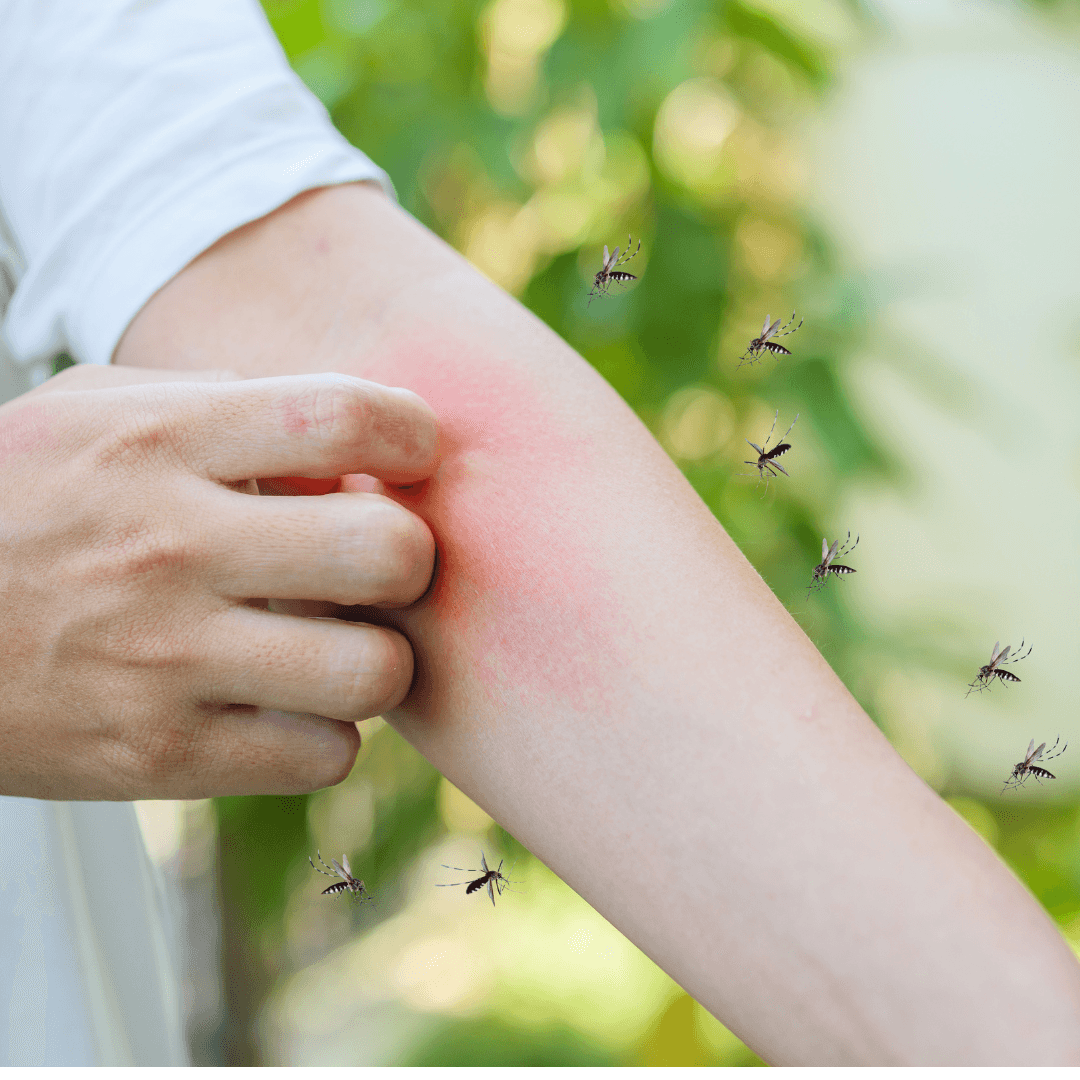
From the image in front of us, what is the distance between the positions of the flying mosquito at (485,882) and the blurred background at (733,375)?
1cm

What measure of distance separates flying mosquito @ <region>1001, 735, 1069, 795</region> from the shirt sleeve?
0.99 meters

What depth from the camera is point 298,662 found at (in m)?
0.48

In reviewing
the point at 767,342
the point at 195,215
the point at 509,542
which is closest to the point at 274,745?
the point at 509,542

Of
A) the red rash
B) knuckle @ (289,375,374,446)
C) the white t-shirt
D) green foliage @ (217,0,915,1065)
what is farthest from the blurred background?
knuckle @ (289,375,374,446)

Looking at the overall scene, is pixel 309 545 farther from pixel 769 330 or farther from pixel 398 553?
pixel 769 330

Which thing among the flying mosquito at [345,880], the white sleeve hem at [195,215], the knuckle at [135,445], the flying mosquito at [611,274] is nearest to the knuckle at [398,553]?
the knuckle at [135,445]

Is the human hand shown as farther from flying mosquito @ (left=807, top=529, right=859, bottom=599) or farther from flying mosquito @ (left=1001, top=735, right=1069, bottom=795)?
flying mosquito @ (left=1001, top=735, right=1069, bottom=795)

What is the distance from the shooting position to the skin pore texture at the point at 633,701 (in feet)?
1.31

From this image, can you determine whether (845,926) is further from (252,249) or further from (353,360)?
(252,249)

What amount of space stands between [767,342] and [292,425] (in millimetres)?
692

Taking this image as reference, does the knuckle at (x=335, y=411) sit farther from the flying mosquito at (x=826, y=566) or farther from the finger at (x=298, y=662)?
the flying mosquito at (x=826, y=566)

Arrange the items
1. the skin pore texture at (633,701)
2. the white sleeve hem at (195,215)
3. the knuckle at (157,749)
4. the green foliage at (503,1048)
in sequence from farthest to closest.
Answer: the green foliage at (503,1048)
the white sleeve hem at (195,215)
the knuckle at (157,749)
the skin pore texture at (633,701)

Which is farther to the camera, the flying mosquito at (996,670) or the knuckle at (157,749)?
the flying mosquito at (996,670)

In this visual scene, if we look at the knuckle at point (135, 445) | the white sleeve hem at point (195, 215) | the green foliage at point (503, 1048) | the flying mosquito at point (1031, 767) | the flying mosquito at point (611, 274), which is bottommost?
the green foliage at point (503, 1048)
